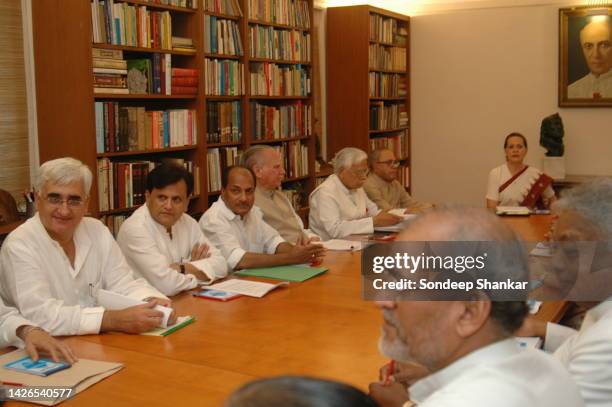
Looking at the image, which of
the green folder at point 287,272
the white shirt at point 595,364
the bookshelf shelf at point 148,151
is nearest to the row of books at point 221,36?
the bookshelf shelf at point 148,151

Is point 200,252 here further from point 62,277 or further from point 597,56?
point 597,56

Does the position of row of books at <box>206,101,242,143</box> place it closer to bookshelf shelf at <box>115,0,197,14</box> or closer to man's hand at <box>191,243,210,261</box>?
bookshelf shelf at <box>115,0,197,14</box>

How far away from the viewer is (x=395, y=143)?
8430 millimetres

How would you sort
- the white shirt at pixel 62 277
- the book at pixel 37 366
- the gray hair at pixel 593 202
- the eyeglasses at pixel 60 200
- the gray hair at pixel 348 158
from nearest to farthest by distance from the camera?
the gray hair at pixel 593 202, the book at pixel 37 366, the white shirt at pixel 62 277, the eyeglasses at pixel 60 200, the gray hair at pixel 348 158

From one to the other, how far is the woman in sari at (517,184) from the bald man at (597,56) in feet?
6.46

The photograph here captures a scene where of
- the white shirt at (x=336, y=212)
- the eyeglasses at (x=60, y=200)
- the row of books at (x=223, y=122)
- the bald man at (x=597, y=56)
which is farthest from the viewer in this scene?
the bald man at (x=597, y=56)

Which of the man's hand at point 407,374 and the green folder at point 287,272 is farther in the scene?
the green folder at point 287,272

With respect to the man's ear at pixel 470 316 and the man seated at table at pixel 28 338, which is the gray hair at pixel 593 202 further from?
the man seated at table at pixel 28 338

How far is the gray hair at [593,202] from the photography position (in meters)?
1.84

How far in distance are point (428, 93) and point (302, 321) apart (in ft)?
20.8

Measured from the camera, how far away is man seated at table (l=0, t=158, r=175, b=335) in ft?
8.53

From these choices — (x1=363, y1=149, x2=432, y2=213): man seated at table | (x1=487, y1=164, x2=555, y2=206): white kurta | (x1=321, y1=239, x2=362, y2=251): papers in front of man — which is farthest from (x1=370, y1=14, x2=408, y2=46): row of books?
(x1=321, y1=239, x2=362, y2=251): papers in front of man

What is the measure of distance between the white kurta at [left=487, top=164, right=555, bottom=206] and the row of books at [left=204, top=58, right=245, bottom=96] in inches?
91.0

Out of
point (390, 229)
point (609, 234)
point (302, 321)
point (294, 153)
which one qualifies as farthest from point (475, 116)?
point (609, 234)
